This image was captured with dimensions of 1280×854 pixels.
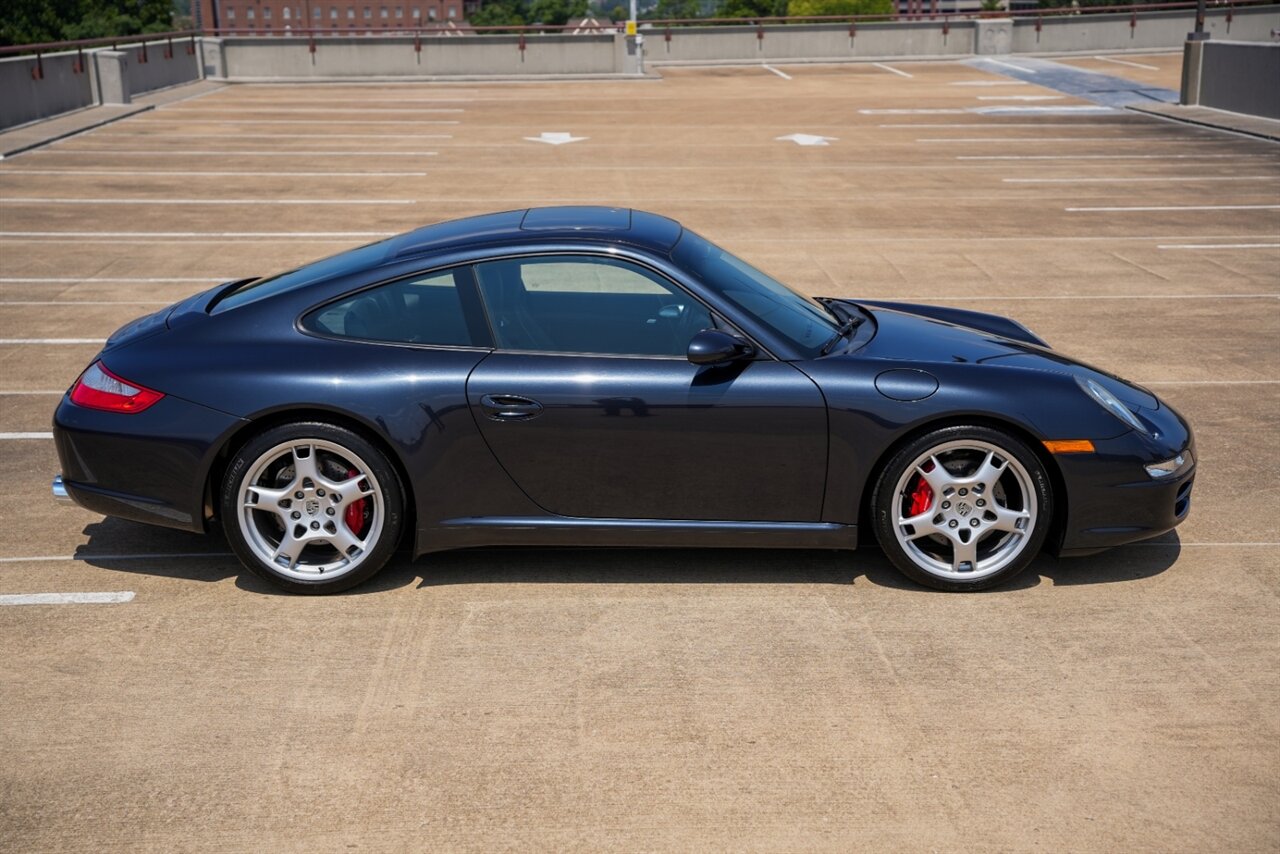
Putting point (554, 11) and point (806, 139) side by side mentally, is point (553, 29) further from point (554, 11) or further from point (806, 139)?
point (554, 11)

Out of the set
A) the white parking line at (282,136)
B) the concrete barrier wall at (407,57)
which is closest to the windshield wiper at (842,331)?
the white parking line at (282,136)

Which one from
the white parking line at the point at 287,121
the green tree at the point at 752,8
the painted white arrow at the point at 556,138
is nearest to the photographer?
the painted white arrow at the point at 556,138

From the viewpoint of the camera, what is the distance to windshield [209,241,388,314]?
18.6 ft

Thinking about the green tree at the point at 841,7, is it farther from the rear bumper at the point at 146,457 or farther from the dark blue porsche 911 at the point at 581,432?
the rear bumper at the point at 146,457

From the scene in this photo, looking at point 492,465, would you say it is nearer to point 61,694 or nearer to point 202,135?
point 61,694

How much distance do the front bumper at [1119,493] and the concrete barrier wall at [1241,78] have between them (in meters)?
20.8

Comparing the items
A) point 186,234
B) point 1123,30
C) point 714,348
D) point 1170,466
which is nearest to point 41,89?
point 186,234

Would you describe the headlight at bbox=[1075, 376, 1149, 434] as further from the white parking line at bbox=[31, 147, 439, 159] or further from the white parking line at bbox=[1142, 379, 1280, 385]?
the white parking line at bbox=[31, 147, 439, 159]

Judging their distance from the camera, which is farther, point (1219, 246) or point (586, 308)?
point (1219, 246)

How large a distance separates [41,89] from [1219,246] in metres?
20.4

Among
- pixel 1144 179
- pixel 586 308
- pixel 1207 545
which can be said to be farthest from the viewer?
pixel 1144 179

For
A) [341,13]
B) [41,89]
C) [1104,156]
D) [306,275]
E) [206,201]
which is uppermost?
[341,13]

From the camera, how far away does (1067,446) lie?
5293mm

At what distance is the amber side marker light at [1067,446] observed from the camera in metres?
5.29
